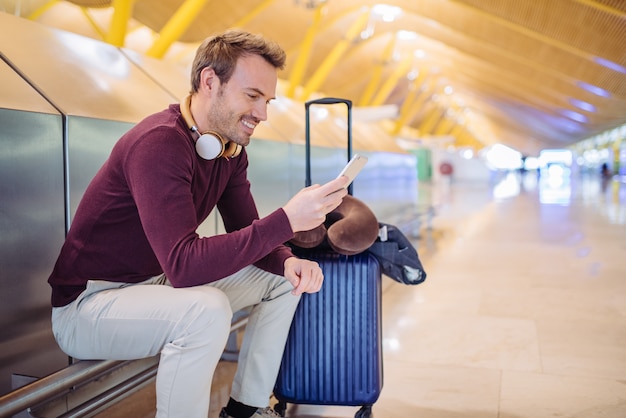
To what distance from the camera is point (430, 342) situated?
359 cm

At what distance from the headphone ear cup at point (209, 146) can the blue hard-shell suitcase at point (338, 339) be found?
723 mm

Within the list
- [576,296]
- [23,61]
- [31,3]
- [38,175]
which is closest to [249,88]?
[38,175]

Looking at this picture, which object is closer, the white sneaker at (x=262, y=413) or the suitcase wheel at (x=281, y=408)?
the white sneaker at (x=262, y=413)

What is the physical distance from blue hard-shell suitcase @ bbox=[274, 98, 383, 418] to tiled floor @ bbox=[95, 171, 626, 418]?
195mm

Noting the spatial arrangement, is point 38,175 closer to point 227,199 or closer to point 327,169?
point 227,199

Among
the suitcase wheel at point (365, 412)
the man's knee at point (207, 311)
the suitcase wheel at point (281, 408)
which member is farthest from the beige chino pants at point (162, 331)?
the suitcase wheel at point (365, 412)

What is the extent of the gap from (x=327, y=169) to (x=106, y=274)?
17.4ft

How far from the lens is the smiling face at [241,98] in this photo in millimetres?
1961

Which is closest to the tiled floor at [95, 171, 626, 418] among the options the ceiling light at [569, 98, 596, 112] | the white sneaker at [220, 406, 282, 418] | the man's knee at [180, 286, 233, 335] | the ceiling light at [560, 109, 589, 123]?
the white sneaker at [220, 406, 282, 418]

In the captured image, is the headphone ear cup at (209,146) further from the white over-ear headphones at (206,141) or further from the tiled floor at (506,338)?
the tiled floor at (506,338)

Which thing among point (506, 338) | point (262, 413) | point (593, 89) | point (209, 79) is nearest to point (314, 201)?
point (209, 79)

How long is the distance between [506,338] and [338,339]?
5.46 feet

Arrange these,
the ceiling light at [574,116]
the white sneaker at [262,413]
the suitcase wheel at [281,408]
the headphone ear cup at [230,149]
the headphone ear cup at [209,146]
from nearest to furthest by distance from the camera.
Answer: the headphone ear cup at [209,146], the headphone ear cup at [230,149], the white sneaker at [262,413], the suitcase wheel at [281,408], the ceiling light at [574,116]

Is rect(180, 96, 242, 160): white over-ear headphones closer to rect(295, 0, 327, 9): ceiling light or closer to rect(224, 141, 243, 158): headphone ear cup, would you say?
rect(224, 141, 243, 158): headphone ear cup
